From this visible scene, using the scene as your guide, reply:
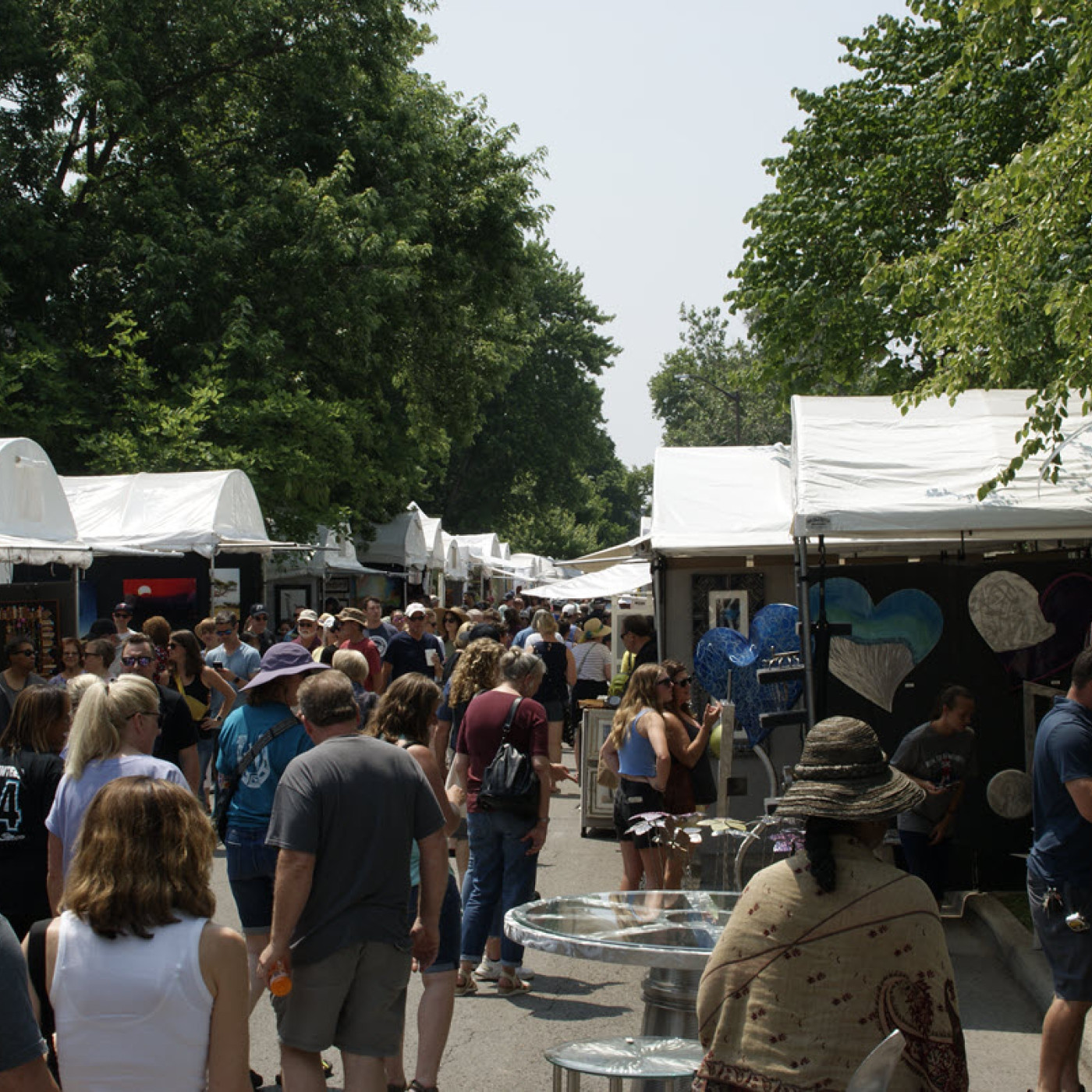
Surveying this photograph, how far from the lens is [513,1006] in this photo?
22.6 ft

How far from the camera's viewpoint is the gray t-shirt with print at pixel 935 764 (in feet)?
26.6

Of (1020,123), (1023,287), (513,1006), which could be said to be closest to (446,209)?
(1020,123)

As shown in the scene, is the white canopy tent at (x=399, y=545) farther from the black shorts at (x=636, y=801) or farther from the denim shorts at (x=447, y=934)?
the denim shorts at (x=447, y=934)

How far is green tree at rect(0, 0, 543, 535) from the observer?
74.3 feet

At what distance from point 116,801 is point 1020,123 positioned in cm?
1537

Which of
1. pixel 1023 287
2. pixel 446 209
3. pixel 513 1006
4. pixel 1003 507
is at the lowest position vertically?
pixel 513 1006

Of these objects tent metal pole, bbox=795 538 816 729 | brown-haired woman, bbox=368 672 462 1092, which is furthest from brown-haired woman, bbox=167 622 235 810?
brown-haired woman, bbox=368 672 462 1092

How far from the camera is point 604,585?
21047mm

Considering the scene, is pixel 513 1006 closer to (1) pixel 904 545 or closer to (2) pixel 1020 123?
(1) pixel 904 545

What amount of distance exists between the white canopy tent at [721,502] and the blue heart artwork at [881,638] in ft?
7.39

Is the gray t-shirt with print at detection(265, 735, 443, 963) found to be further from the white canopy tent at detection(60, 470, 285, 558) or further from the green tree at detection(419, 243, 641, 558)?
the green tree at detection(419, 243, 641, 558)

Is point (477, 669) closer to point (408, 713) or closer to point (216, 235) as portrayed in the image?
point (408, 713)

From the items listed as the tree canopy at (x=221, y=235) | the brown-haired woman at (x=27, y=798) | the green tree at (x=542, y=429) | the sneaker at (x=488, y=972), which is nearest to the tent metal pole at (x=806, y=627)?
the sneaker at (x=488, y=972)

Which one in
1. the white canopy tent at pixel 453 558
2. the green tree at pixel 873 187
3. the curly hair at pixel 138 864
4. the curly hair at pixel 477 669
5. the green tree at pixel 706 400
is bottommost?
the curly hair at pixel 138 864
